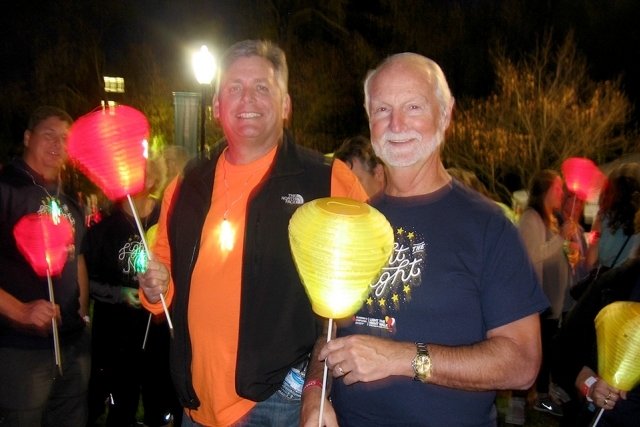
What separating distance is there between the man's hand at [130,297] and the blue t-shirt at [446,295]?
2556mm

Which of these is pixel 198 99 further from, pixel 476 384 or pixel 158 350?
pixel 476 384

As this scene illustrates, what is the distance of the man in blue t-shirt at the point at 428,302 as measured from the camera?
5.79 feet

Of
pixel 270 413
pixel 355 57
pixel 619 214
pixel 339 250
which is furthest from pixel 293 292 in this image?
pixel 355 57

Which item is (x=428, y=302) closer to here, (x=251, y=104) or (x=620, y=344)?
(x=620, y=344)

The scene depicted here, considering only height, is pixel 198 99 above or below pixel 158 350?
above

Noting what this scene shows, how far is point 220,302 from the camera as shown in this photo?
238cm

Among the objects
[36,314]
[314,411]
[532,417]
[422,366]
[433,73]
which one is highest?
[433,73]

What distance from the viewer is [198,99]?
885cm

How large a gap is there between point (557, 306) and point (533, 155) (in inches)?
469

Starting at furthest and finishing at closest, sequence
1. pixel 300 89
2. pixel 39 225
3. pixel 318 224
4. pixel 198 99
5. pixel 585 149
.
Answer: pixel 300 89, pixel 585 149, pixel 198 99, pixel 39 225, pixel 318 224

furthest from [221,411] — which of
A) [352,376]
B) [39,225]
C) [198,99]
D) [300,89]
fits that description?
[300,89]

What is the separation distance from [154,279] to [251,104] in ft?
3.11

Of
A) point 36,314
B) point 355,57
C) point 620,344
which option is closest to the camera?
point 620,344

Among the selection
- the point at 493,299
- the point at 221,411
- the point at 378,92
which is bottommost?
the point at 221,411
